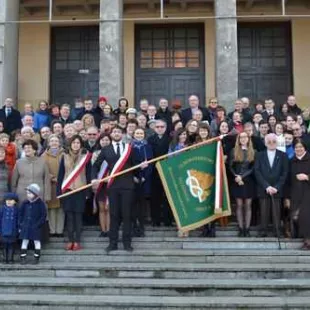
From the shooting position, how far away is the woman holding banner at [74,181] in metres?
10.8

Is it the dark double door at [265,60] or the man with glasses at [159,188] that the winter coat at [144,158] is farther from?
the dark double door at [265,60]

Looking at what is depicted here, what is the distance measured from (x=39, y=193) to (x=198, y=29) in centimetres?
1231

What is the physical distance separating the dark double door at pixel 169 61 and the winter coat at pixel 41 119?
753cm

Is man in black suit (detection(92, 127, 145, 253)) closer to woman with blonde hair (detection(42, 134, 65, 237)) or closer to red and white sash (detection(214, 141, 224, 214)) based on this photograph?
woman with blonde hair (detection(42, 134, 65, 237))

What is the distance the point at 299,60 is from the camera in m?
21.0

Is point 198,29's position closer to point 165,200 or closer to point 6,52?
point 6,52

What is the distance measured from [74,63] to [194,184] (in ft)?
38.0

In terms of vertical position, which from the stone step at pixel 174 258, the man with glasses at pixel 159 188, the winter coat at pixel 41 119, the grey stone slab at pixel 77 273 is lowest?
the grey stone slab at pixel 77 273

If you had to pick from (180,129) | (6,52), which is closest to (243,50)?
(6,52)

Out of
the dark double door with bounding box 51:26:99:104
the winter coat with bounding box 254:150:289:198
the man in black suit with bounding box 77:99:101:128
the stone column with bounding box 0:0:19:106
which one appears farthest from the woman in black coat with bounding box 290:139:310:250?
the dark double door with bounding box 51:26:99:104

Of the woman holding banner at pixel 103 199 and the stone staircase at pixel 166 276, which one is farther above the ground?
the woman holding banner at pixel 103 199

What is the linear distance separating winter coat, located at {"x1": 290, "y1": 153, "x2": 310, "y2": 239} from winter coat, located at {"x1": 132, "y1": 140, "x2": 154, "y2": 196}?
253 centimetres

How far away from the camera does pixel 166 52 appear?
21422mm

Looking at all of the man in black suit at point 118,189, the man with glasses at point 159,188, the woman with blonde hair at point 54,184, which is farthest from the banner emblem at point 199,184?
the woman with blonde hair at point 54,184
